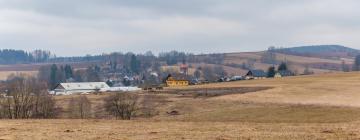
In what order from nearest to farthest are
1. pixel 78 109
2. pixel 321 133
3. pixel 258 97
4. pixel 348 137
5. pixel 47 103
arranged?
1. pixel 348 137
2. pixel 321 133
3. pixel 47 103
4. pixel 78 109
5. pixel 258 97

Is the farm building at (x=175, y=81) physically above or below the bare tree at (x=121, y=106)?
above

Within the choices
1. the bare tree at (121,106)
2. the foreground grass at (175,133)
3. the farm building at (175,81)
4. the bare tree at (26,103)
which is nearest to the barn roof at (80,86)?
the farm building at (175,81)

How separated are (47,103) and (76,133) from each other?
146ft

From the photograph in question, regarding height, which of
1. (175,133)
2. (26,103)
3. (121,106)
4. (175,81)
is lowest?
(121,106)

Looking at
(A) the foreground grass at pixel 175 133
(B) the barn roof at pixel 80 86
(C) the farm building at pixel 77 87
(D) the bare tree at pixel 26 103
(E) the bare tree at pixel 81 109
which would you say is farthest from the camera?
(B) the barn roof at pixel 80 86

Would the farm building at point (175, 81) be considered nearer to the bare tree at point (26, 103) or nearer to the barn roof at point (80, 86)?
the barn roof at point (80, 86)

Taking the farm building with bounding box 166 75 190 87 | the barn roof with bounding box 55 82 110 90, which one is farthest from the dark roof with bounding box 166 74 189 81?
the barn roof with bounding box 55 82 110 90

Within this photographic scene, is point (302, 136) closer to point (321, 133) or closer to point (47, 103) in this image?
point (321, 133)

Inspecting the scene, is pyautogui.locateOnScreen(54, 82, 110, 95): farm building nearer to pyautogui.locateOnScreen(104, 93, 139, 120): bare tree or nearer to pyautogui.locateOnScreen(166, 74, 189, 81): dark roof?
pyautogui.locateOnScreen(166, 74, 189, 81): dark roof

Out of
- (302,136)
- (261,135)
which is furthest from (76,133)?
(302,136)

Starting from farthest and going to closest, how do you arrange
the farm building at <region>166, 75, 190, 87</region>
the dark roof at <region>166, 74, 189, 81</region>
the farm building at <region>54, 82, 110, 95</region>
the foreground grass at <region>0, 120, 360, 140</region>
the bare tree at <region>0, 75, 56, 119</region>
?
the dark roof at <region>166, 74, 189, 81</region> < the farm building at <region>166, 75, 190, 87</region> < the farm building at <region>54, 82, 110, 95</region> < the bare tree at <region>0, 75, 56, 119</region> < the foreground grass at <region>0, 120, 360, 140</region>

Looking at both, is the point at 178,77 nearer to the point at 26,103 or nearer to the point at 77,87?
the point at 77,87

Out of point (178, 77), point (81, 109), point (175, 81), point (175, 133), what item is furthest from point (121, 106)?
point (178, 77)

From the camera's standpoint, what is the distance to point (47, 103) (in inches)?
2822
